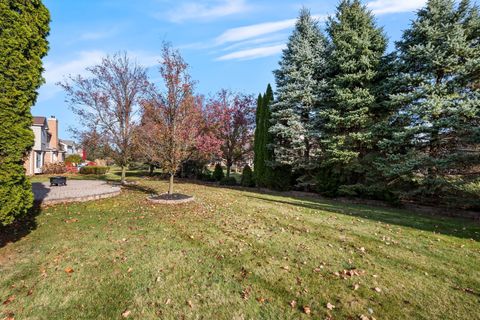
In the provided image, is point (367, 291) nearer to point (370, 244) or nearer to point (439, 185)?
point (370, 244)

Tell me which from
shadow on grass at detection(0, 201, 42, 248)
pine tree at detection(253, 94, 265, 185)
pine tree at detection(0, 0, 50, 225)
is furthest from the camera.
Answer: pine tree at detection(253, 94, 265, 185)

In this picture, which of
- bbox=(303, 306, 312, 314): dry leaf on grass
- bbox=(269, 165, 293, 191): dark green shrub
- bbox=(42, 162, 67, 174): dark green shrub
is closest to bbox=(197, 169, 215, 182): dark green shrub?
bbox=(269, 165, 293, 191): dark green shrub

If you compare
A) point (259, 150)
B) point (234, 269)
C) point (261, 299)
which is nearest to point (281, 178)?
point (259, 150)

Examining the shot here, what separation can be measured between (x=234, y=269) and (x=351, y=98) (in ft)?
38.1

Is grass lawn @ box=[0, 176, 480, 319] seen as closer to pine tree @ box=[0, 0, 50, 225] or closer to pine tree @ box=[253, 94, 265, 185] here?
pine tree @ box=[0, 0, 50, 225]

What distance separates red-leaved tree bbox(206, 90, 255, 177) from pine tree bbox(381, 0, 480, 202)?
484 inches

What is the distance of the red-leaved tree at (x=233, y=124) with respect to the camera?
21.7 metres

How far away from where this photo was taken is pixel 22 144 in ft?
17.4

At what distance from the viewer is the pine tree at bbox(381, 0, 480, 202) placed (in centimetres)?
992

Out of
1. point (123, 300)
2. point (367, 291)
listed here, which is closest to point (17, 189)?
point (123, 300)

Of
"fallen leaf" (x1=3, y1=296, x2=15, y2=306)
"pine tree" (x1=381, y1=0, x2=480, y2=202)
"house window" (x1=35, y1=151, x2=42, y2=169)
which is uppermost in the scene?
"pine tree" (x1=381, y1=0, x2=480, y2=202)

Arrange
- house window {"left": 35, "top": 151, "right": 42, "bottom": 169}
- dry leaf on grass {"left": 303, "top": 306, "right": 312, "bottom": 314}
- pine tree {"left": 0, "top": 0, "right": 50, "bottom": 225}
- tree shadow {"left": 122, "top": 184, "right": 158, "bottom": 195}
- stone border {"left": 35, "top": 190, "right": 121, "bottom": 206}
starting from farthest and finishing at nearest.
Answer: house window {"left": 35, "top": 151, "right": 42, "bottom": 169} → tree shadow {"left": 122, "top": 184, "right": 158, "bottom": 195} → stone border {"left": 35, "top": 190, "right": 121, "bottom": 206} → pine tree {"left": 0, "top": 0, "right": 50, "bottom": 225} → dry leaf on grass {"left": 303, "top": 306, "right": 312, "bottom": 314}

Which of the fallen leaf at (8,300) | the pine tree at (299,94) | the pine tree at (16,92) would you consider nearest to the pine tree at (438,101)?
the pine tree at (299,94)

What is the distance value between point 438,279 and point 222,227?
4754 mm
